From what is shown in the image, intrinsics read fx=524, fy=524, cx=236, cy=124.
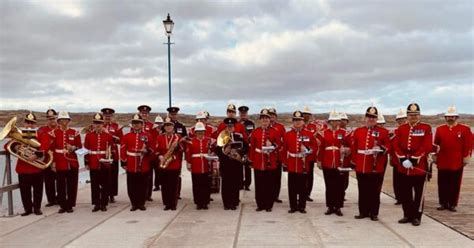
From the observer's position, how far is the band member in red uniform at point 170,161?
987 cm

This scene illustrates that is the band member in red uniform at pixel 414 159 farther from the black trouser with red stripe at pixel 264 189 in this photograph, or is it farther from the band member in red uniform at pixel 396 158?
the black trouser with red stripe at pixel 264 189

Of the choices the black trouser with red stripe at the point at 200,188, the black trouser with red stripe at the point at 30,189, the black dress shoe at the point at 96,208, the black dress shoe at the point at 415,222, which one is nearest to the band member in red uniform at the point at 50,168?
the black trouser with red stripe at the point at 30,189

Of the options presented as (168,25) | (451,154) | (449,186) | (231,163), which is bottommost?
(449,186)

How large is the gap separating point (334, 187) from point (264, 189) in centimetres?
131

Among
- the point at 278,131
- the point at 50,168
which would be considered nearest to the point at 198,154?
the point at 278,131

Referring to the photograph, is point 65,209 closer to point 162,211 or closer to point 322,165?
point 162,211

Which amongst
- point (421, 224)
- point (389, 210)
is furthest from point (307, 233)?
point (389, 210)

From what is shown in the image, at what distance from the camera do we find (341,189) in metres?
9.33

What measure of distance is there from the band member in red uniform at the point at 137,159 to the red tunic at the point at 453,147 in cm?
542

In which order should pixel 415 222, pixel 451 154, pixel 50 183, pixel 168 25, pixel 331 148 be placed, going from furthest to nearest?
pixel 168 25 < pixel 50 183 < pixel 451 154 < pixel 331 148 < pixel 415 222

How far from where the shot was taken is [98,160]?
9.95 m

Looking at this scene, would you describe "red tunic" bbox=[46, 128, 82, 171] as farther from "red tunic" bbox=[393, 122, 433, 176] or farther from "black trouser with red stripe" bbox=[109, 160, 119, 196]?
"red tunic" bbox=[393, 122, 433, 176]

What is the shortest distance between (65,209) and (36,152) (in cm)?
120

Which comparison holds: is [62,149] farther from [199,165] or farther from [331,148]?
[331,148]
